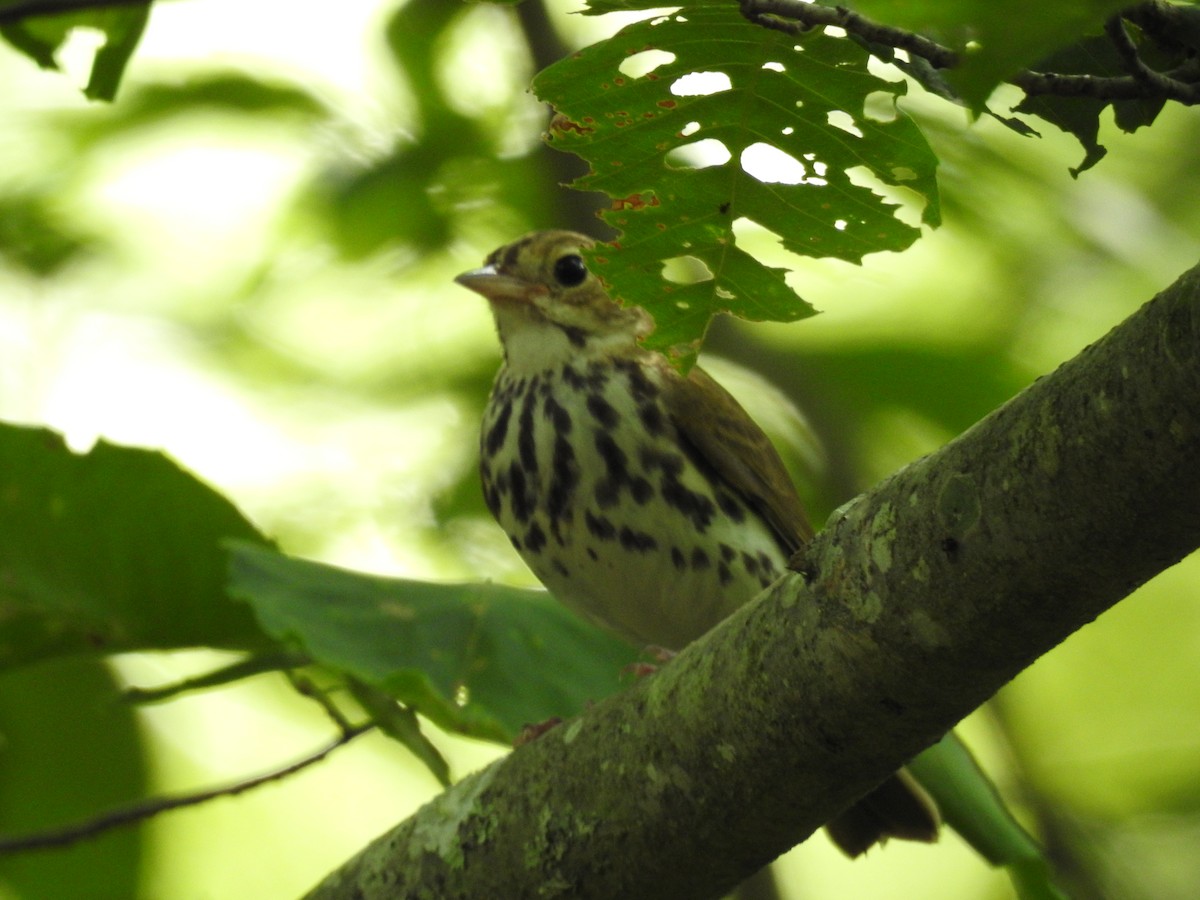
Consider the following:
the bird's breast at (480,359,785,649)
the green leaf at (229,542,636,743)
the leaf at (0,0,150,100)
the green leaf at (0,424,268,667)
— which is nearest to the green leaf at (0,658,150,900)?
the green leaf at (0,424,268,667)

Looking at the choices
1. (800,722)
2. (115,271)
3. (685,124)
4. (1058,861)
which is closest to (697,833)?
(800,722)

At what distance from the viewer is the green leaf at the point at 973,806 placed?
10.7 feet

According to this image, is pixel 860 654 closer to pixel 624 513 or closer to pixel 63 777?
pixel 624 513

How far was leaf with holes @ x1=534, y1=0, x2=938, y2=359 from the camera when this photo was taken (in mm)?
1893

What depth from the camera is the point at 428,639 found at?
3.26m

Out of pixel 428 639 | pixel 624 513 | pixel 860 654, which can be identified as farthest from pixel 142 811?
pixel 860 654

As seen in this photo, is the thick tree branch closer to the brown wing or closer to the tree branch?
the tree branch

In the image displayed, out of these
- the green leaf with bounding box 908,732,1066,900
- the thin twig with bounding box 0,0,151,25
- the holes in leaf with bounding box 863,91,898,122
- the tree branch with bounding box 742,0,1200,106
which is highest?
the thin twig with bounding box 0,0,151,25

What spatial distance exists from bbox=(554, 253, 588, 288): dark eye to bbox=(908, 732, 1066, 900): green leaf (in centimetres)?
151

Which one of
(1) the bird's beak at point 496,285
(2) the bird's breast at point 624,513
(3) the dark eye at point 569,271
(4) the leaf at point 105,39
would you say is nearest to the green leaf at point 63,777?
(2) the bird's breast at point 624,513

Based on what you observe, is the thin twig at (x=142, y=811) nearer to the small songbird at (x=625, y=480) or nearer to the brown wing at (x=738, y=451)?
the small songbird at (x=625, y=480)

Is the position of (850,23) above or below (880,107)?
above

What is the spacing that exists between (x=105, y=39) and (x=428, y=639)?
4.63 feet

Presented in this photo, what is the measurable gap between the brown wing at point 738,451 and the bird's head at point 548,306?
0.28 m
